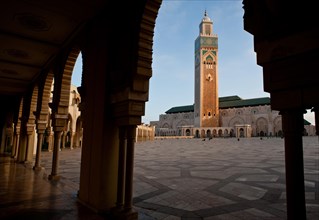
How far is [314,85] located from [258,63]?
46 centimetres

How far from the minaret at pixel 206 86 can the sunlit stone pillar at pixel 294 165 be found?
6373cm

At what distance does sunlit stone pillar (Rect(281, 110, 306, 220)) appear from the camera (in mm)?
1737

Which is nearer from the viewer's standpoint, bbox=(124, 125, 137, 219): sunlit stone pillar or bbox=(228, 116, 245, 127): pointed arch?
bbox=(124, 125, 137, 219): sunlit stone pillar

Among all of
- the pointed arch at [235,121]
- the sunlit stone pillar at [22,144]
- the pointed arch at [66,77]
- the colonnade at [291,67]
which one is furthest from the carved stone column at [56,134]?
the pointed arch at [235,121]

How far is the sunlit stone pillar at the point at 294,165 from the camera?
1.74m

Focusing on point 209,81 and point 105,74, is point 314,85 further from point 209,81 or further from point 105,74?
point 209,81

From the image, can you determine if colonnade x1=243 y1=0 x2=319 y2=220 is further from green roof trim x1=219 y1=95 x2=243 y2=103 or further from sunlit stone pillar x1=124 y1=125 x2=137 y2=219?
green roof trim x1=219 y1=95 x2=243 y2=103

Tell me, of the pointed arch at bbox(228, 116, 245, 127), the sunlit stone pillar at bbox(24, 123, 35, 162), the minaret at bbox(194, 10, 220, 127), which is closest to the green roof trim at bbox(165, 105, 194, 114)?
the minaret at bbox(194, 10, 220, 127)

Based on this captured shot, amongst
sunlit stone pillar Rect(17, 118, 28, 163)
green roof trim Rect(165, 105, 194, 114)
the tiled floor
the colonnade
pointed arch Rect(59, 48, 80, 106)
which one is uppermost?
green roof trim Rect(165, 105, 194, 114)

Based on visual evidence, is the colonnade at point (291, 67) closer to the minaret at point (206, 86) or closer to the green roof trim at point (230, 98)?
the minaret at point (206, 86)

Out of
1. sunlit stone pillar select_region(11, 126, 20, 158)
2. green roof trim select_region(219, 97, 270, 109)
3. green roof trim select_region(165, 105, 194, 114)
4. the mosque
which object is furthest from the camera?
green roof trim select_region(165, 105, 194, 114)

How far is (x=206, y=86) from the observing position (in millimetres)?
65250

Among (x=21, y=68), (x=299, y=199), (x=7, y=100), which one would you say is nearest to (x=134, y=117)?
(x=299, y=199)

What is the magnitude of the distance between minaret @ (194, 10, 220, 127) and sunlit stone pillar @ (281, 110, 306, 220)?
63.7 meters
